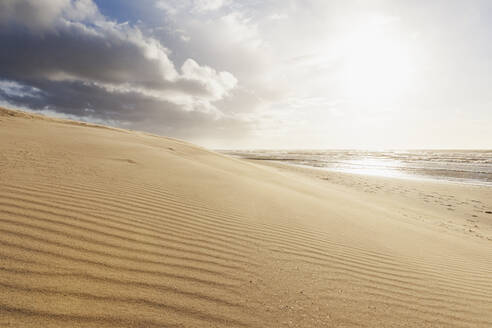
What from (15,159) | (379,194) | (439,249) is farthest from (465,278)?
(379,194)

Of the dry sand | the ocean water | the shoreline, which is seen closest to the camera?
the dry sand

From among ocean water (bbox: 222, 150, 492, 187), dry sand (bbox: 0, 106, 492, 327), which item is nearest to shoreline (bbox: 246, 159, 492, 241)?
dry sand (bbox: 0, 106, 492, 327)

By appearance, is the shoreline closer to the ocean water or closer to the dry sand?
the dry sand

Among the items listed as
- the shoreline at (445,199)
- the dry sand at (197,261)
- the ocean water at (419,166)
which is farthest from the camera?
the ocean water at (419,166)

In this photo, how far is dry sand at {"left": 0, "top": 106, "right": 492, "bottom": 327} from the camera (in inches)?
72.6

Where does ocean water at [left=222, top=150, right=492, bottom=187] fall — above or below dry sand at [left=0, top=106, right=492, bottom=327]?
above

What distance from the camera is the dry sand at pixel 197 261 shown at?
6.05ft

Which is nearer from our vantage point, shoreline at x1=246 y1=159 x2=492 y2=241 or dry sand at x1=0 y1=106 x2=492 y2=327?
dry sand at x1=0 y1=106 x2=492 y2=327

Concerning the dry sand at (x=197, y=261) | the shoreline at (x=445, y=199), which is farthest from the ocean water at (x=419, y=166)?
the dry sand at (x=197, y=261)

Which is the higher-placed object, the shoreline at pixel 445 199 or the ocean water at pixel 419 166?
the ocean water at pixel 419 166

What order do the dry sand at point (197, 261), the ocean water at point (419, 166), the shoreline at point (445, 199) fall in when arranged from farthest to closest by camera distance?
the ocean water at point (419, 166) → the shoreline at point (445, 199) → the dry sand at point (197, 261)

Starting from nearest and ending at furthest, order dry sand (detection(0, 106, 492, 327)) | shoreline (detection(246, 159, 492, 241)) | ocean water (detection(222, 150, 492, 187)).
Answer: dry sand (detection(0, 106, 492, 327)) < shoreline (detection(246, 159, 492, 241)) < ocean water (detection(222, 150, 492, 187))

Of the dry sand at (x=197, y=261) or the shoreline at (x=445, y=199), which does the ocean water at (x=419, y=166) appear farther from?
the dry sand at (x=197, y=261)

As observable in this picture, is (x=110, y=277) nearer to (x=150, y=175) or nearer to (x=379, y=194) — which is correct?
(x=150, y=175)
